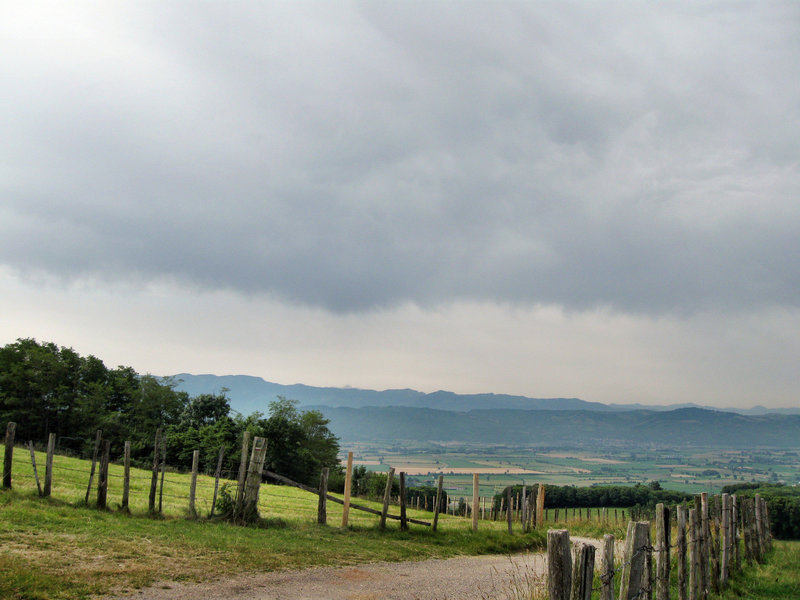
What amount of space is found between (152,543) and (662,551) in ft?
39.2

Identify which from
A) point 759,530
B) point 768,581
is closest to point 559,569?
point 768,581

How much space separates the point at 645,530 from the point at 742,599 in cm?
737

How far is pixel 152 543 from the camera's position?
13797 millimetres

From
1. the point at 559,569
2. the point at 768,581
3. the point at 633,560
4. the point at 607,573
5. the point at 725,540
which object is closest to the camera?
the point at 559,569

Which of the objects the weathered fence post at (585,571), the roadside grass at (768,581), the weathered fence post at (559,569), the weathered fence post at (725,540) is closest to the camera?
the weathered fence post at (559,569)

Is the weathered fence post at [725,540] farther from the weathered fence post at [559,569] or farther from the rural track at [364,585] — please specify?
the weathered fence post at [559,569]

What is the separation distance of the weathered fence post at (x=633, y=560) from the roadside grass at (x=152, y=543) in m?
8.50

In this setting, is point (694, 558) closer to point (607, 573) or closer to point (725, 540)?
point (725, 540)

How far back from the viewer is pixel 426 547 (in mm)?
19094

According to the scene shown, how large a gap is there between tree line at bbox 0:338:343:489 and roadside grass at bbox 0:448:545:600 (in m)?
30.0

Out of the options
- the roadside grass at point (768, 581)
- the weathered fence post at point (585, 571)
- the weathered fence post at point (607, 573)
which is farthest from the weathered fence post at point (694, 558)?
the weathered fence post at point (585, 571)

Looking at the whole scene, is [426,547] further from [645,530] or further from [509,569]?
[645,530]

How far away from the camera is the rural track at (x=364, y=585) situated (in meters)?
10.4

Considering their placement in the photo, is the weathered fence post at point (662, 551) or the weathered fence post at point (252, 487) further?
the weathered fence post at point (252, 487)
